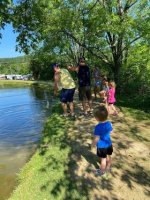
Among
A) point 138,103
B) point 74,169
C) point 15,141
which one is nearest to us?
point 74,169

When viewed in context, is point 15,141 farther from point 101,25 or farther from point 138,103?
point 101,25

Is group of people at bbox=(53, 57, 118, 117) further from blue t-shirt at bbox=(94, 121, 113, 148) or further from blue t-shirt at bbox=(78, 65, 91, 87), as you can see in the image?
Result: blue t-shirt at bbox=(94, 121, 113, 148)

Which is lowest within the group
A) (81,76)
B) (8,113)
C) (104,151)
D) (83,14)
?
(8,113)

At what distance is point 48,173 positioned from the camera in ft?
24.4

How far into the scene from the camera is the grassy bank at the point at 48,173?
6570 mm

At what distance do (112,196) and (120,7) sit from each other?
14.6m

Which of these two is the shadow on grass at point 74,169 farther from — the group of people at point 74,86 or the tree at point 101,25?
the tree at point 101,25

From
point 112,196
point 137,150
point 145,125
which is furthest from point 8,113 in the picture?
point 112,196

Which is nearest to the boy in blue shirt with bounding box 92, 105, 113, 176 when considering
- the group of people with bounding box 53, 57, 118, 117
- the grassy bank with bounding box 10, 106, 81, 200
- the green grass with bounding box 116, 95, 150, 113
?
the grassy bank with bounding box 10, 106, 81, 200

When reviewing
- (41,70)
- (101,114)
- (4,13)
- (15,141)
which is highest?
(4,13)

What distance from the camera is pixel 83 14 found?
19.4 m

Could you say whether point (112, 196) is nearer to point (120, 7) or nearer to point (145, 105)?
point (145, 105)

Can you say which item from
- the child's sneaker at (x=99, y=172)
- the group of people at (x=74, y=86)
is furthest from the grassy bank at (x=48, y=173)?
the group of people at (x=74, y=86)

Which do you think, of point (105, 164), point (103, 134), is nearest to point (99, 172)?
point (105, 164)
